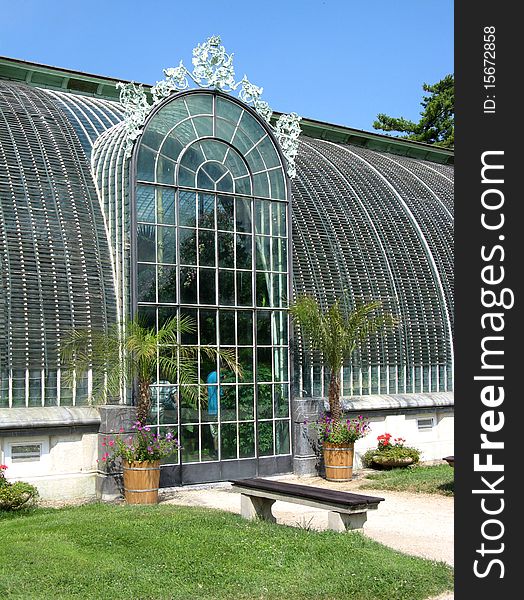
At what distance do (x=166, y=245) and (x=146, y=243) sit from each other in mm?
396

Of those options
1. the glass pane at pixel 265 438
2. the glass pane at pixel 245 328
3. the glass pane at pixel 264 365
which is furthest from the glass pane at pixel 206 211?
the glass pane at pixel 265 438

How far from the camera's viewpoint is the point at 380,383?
20062 millimetres

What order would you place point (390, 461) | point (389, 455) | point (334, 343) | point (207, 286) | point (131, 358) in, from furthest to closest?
1. point (389, 455)
2. point (390, 461)
3. point (334, 343)
4. point (207, 286)
5. point (131, 358)

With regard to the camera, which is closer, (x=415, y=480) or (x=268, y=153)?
(x=415, y=480)

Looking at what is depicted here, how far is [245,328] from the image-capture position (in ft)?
57.5

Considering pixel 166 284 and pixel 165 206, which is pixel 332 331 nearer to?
pixel 166 284

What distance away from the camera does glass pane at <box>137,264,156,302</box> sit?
16.2 metres

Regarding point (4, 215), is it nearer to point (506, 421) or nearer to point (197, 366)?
point (197, 366)

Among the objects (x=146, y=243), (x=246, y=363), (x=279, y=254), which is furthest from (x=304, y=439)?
(x=146, y=243)

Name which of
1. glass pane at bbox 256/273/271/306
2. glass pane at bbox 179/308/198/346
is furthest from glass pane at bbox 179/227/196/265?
glass pane at bbox 256/273/271/306

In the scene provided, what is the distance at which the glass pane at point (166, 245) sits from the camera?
54.2 ft

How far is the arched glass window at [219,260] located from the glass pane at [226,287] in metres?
0.02

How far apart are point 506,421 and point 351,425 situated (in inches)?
416

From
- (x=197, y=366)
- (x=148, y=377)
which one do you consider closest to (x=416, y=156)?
(x=197, y=366)
